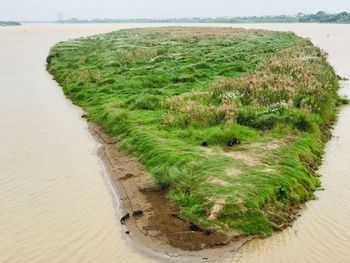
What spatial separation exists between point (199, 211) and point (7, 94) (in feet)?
89.2

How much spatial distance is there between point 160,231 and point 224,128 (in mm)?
8553

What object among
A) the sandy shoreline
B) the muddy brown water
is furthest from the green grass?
the muddy brown water

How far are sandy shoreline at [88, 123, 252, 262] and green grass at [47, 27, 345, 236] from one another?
0.49 meters

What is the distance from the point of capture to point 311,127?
22.4 m

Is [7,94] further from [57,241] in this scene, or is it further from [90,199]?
[57,241]

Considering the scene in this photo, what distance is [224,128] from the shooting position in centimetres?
2123

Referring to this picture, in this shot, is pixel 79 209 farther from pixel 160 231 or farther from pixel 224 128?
pixel 224 128

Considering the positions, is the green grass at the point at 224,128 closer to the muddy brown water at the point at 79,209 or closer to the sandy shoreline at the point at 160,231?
the sandy shoreline at the point at 160,231

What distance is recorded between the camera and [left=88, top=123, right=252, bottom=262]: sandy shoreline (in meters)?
12.7

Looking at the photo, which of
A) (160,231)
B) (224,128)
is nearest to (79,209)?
(160,231)

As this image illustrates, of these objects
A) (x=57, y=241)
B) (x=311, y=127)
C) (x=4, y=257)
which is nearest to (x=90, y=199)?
(x=57, y=241)

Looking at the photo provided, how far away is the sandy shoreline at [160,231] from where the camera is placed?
12.7 meters

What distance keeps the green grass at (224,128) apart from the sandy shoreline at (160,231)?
491mm

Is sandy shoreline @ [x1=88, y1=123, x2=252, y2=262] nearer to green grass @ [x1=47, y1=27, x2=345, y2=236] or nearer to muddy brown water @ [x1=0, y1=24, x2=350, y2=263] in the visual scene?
muddy brown water @ [x1=0, y1=24, x2=350, y2=263]
